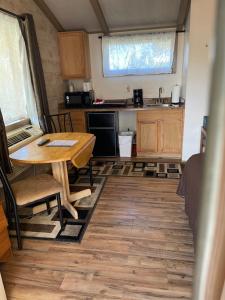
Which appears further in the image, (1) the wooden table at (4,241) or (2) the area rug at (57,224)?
Result: (2) the area rug at (57,224)

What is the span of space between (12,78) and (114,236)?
90.2 inches

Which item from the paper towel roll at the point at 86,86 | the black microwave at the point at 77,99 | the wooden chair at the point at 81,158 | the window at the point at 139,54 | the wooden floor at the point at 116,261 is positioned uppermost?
the window at the point at 139,54

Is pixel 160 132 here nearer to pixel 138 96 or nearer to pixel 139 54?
pixel 138 96

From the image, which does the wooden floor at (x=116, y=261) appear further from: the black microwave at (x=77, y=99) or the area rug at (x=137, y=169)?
the black microwave at (x=77, y=99)

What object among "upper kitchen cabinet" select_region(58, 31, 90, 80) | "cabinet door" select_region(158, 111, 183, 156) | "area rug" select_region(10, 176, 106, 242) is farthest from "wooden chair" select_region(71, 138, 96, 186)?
"upper kitchen cabinet" select_region(58, 31, 90, 80)

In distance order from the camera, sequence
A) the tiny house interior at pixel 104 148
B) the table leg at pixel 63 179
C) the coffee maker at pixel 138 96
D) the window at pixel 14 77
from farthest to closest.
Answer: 1. the coffee maker at pixel 138 96
2. the window at pixel 14 77
3. the table leg at pixel 63 179
4. the tiny house interior at pixel 104 148

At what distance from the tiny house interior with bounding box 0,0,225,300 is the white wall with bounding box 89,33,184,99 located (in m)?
0.02

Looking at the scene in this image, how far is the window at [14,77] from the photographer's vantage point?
2752 mm

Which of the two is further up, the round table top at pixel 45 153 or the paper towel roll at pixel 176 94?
the paper towel roll at pixel 176 94

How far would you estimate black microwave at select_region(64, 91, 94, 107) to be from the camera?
404 centimetres

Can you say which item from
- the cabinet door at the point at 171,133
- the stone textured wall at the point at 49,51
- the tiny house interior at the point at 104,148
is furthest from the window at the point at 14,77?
the cabinet door at the point at 171,133

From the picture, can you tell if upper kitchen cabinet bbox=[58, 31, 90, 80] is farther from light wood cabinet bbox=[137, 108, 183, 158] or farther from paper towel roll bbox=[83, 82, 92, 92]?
light wood cabinet bbox=[137, 108, 183, 158]

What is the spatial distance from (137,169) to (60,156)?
1706mm

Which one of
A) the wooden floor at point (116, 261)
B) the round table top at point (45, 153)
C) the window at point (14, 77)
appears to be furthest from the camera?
the window at point (14, 77)
